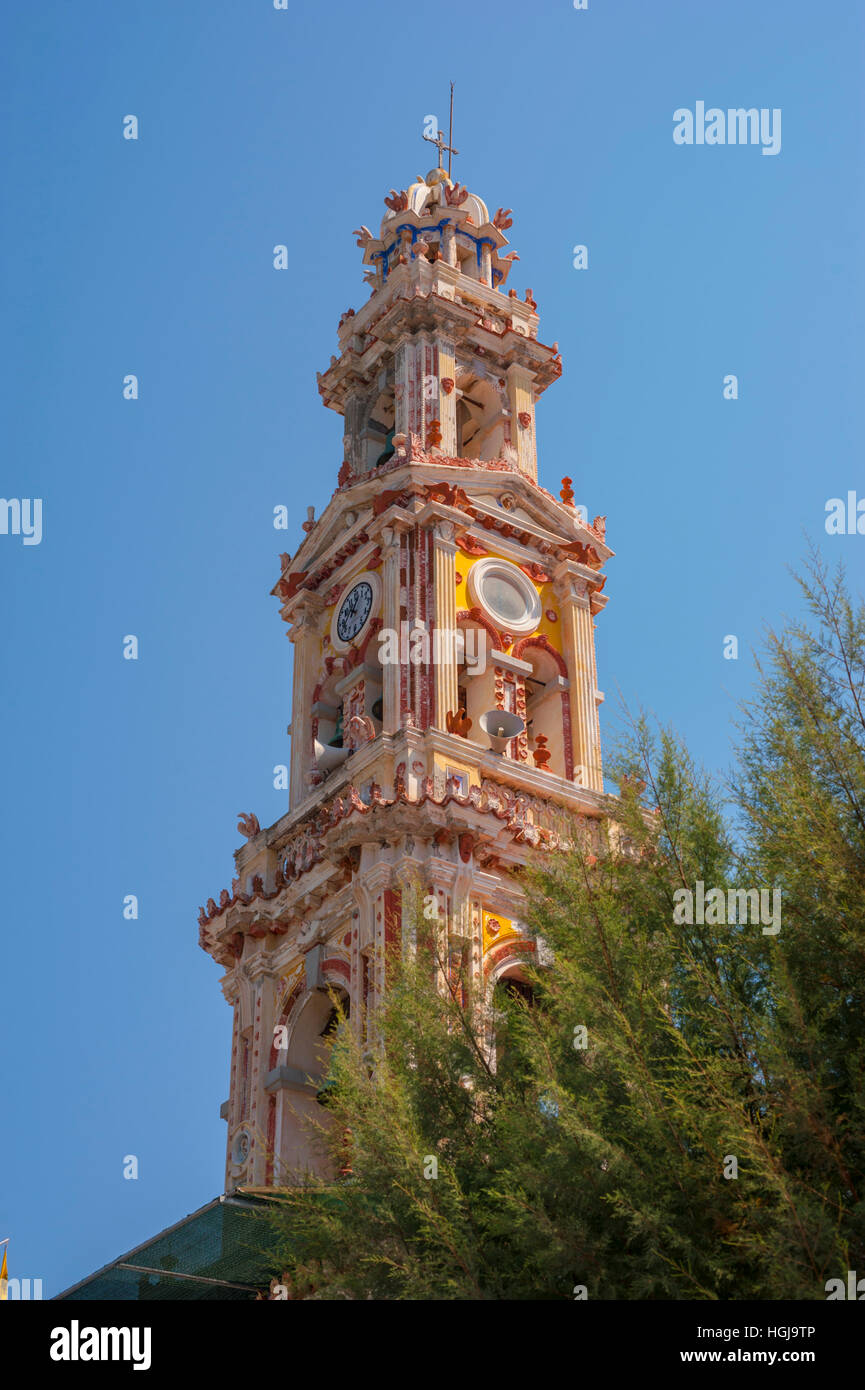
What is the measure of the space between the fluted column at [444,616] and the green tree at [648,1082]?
16.1 meters

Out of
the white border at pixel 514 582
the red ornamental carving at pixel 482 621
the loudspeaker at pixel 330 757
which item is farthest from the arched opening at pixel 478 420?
the loudspeaker at pixel 330 757

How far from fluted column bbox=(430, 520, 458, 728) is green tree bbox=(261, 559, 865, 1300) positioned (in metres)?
16.1

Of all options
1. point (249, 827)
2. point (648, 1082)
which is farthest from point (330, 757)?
point (648, 1082)

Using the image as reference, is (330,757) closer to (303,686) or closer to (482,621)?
(303,686)

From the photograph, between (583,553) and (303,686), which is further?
(583,553)

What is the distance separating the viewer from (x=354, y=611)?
1683 inches

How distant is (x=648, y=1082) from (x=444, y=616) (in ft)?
75.3

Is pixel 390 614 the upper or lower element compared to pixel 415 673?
upper

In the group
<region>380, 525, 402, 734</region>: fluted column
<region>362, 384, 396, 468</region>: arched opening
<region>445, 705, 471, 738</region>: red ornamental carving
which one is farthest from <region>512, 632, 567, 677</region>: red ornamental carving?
<region>362, 384, 396, 468</region>: arched opening

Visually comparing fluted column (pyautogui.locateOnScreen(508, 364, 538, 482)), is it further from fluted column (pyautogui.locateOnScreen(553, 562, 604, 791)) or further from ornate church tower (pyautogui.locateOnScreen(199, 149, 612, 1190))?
fluted column (pyautogui.locateOnScreen(553, 562, 604, 791))

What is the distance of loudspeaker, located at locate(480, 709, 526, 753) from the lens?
1539 inches

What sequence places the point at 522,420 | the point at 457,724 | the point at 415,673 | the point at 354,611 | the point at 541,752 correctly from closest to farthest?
the point at 457,724, the point at 415,673, the point at 541,752, the point at 354,611, the point at 522,420
